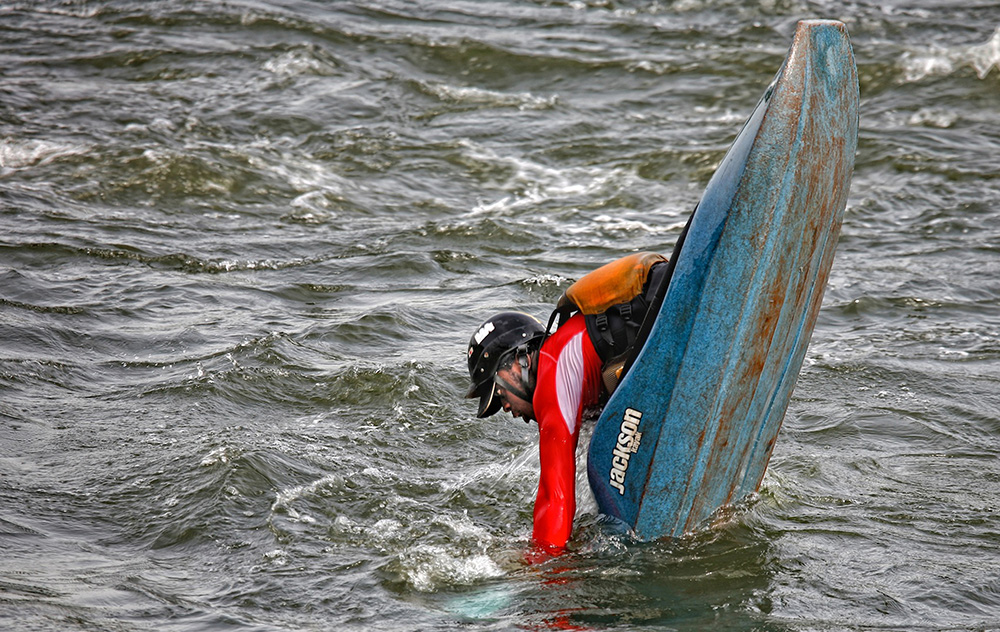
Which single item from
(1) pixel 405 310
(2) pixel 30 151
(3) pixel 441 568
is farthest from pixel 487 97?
(3) pixel 441 568

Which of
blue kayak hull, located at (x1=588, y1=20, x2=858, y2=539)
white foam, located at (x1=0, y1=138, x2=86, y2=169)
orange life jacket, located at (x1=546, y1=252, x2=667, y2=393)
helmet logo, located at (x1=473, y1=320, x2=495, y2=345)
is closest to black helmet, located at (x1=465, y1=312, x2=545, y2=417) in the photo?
helmet logo, located at (x1=473, y1=320, x2=495, y2=345)

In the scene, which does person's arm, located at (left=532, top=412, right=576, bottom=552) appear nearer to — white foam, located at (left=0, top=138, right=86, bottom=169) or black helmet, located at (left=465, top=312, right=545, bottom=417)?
black helmet, located at (left=465, top=312, right=545, bottom=417)

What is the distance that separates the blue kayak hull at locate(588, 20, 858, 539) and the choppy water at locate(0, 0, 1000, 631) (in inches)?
13.4

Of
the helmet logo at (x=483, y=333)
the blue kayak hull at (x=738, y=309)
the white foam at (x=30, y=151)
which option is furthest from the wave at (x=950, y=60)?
the helmet logo at (x=483, y=333)

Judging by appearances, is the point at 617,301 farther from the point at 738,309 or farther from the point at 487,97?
the point at 487,97

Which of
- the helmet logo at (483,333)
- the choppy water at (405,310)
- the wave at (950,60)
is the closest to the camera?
the choppy water at (405,310)

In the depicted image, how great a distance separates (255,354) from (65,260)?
87.9 inches

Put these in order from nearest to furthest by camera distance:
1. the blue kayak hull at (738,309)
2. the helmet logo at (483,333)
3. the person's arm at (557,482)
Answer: the blue kayak hull at (738,309), the person's arm at (557,482), the helmet logo at (483,333)

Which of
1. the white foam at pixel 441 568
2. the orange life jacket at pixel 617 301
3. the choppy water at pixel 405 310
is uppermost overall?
the orange life jacket at pixel 617 301

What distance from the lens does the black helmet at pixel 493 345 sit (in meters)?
4.55

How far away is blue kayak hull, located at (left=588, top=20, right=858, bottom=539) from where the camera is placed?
4.07 meters

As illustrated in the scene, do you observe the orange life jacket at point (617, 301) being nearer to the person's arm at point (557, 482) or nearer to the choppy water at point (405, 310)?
the person's arm at point (557, 482)

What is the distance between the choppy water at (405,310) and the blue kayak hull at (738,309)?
0.34 metres

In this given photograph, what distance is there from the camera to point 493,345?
4562 mm
